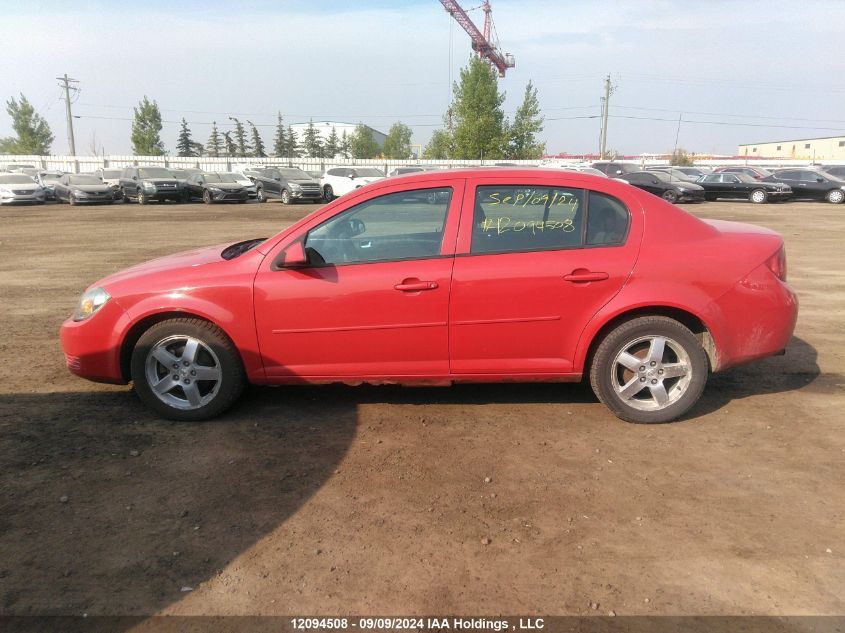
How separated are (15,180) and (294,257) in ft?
109

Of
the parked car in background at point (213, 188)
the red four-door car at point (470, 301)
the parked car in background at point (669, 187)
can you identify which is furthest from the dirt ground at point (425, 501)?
the parked car in background at point (213, 188)

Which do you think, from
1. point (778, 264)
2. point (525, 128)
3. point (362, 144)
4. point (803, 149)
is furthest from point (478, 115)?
point (803, 149)

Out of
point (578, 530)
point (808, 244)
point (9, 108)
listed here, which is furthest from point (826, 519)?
point (9, 108)

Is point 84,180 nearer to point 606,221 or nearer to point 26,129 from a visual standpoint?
point 606,221

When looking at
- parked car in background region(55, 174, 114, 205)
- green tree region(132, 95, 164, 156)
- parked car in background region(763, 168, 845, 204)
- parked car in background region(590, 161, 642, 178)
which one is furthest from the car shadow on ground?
green tree region(132, 95, 164, 156)

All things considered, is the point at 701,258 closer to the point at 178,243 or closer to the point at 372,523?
the point at 372,523

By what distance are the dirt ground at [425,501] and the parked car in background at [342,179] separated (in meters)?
24.8

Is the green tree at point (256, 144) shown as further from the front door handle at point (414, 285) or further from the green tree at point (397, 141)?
the front door handle at point (414, 285)

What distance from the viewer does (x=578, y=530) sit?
3.03 meters

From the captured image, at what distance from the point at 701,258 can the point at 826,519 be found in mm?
1721

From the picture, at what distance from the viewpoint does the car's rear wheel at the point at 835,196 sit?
26.9 m

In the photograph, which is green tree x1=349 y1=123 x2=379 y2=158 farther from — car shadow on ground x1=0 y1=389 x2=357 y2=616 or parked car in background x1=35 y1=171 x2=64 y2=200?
car shadow on ground x1=0 y1=389 x2=357 y2=616

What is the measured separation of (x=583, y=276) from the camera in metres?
4.04

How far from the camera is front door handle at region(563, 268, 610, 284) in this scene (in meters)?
4.04
